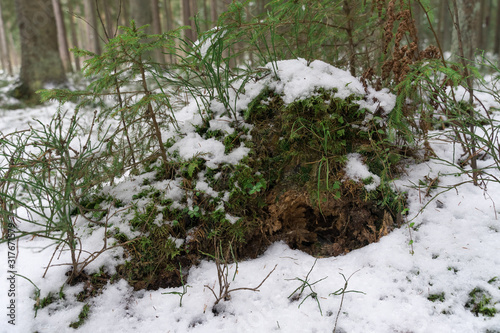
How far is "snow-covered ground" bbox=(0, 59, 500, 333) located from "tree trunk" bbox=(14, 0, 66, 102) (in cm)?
607

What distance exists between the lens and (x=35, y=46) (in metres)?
6.45

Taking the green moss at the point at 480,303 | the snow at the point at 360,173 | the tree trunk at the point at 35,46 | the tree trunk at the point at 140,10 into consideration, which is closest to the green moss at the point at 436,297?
the green moss at the point at 480,303

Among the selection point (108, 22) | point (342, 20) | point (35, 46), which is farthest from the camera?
point (35, 46)

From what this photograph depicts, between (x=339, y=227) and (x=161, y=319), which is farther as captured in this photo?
(x=339, y=227)

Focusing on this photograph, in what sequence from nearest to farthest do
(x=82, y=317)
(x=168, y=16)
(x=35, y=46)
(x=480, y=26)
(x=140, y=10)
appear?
(x=82, y=317) → (x=35, y=46) → (x=140, y=10) → (x=480, y=26) → (x=168, y=16)

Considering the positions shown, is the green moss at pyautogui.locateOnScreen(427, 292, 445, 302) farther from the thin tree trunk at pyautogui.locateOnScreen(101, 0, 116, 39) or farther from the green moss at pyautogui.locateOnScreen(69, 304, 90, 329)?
the thin tree trunk at pyautogui.locateOnScreen(101, 0, 116, 39)

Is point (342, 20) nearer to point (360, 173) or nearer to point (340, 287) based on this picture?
point (360, 173)

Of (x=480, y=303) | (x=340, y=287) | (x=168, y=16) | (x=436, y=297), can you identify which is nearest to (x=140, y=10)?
(x=168, y=16)

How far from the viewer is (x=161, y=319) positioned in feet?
5.37

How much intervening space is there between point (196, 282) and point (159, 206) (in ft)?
1.97

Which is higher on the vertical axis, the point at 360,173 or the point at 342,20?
the point at 342,20

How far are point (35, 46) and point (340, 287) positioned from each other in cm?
806

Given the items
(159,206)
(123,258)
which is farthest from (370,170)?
(123,258)

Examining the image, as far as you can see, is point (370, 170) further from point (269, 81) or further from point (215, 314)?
point (215, 314)
